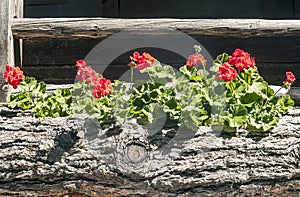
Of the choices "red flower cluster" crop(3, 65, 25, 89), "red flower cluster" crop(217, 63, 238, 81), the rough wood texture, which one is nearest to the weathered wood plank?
"red flower cluster" crop(3, 65, 25, 89)

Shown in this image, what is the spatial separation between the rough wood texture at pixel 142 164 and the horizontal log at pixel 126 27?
76 centimetres

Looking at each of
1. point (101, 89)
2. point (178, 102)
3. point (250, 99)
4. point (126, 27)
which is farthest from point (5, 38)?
point (250, 99)

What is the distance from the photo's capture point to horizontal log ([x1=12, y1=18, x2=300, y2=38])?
3180mm

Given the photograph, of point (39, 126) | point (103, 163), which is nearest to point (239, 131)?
point (103, 163)

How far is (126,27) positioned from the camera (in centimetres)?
322

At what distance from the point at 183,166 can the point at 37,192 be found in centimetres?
62

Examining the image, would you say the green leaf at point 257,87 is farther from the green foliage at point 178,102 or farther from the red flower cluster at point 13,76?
the red flower cluster at point 13,76

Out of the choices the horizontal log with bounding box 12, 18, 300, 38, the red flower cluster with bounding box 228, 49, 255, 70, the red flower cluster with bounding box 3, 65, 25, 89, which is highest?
the horizontal log with bounding box 12, 18, 300, 38

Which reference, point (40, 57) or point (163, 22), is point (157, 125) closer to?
point (163, 22)

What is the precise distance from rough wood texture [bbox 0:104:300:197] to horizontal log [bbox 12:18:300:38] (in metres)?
0.76

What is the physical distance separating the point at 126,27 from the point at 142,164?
0.95m

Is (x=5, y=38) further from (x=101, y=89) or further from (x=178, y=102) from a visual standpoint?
(x=178, y=102)

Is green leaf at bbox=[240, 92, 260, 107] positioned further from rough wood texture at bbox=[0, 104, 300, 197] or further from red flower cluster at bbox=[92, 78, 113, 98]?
red flower cluster at bbox=[92, 78, 113, 98]

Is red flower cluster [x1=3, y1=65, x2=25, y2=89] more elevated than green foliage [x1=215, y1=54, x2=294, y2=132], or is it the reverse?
red flower cluster [x1=3, y1=65, x2=25, y2=89]
